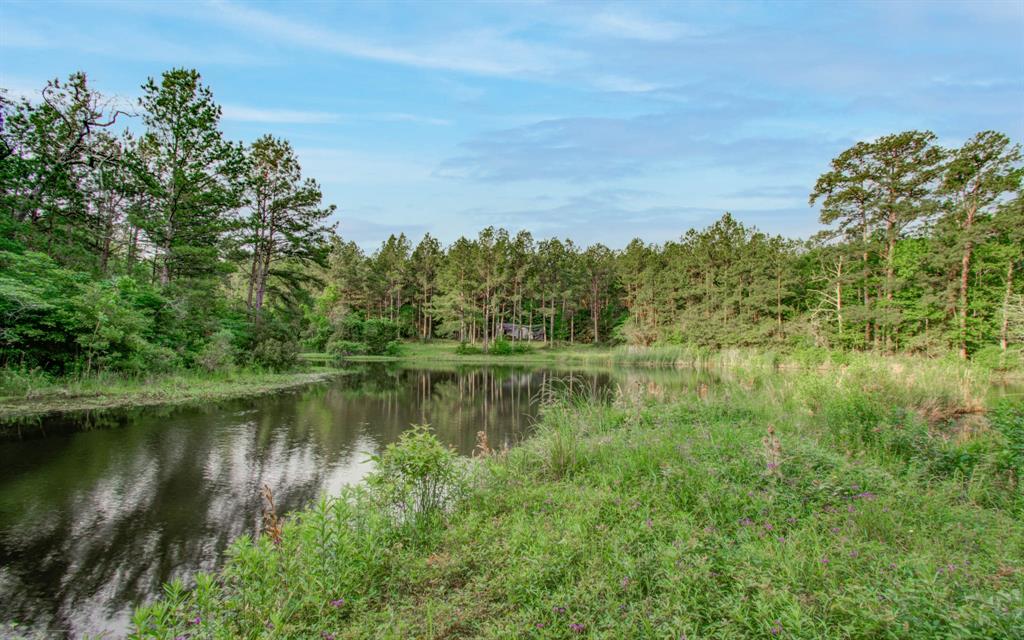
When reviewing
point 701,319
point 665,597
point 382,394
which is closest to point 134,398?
point 382,394

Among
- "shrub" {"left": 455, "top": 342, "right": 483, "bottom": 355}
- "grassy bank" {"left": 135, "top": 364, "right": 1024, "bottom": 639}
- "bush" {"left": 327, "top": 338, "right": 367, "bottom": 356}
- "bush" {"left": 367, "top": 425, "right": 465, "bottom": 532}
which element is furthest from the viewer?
"shrub" {"left": 455, "top": 342, "right": 483, "bottom": 355}

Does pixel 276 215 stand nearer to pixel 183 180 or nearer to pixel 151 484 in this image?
pixel 183 180

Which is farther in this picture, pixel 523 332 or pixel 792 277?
pixel 523 332

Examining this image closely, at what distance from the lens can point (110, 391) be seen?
1305 centimetres

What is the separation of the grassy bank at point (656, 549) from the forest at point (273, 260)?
13209mm

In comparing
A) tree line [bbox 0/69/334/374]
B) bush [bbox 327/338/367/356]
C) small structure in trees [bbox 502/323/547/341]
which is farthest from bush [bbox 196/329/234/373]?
small structure in trees [bbox 502/323/547/341]

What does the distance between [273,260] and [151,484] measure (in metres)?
22.7

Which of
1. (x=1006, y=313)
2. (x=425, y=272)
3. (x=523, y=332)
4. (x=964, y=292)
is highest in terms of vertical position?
(x=425, y=272)

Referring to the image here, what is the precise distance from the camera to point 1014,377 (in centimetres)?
2014

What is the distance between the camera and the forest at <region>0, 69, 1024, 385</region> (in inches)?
576

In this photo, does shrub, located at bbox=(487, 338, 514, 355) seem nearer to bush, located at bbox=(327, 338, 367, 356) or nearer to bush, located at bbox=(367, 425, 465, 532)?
bush, located at bbox=(327, 338, 367, 356)

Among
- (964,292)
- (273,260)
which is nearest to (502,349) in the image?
(273,260)

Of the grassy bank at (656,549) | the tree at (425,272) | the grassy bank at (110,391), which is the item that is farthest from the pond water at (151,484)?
the tree at (425,272)

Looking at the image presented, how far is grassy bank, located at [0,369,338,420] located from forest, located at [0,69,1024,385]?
21.1 inches
